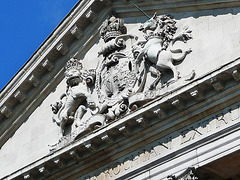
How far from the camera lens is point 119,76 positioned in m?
25.2

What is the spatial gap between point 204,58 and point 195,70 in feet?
1.28

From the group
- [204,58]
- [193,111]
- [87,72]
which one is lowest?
[193,111]

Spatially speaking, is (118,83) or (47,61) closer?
(118,83)

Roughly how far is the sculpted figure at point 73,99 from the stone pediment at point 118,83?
30mm

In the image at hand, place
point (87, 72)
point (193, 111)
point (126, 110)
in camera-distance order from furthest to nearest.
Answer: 1. point (87, 72)
2. point (126, 110)
3. point (193, 111)

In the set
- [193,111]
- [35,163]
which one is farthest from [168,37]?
[35,163]

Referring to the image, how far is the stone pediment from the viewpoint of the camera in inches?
896

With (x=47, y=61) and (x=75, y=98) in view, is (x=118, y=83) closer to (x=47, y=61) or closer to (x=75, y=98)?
(x=75, y=98)

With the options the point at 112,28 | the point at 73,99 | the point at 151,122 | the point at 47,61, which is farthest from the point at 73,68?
the point at 151,122

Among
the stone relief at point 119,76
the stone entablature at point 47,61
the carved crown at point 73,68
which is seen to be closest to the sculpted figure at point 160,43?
the stone relief at point 119,76

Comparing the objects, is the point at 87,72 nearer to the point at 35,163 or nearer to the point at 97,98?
the point at 97,98

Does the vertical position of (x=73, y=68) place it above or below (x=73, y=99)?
above

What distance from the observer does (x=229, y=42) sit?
75.3 ft

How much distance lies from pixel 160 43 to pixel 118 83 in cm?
169
